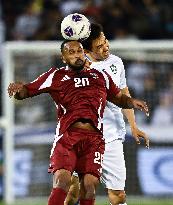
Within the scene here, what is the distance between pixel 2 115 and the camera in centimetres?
1385

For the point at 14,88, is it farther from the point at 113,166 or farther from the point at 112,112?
the point at 113,166

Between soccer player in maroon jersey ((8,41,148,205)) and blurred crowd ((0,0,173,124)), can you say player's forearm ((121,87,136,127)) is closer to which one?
soccer player in maroon jersey ((8,41,148,205))

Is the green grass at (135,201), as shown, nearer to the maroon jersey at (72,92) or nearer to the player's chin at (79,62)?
the maroon jersey at (72,92)

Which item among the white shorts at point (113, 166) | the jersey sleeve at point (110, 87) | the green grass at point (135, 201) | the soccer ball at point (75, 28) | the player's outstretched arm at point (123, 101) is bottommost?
the green grass at point (135, 201)

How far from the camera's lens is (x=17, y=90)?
7887mm

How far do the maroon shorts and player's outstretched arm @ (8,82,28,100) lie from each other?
511 millimetres

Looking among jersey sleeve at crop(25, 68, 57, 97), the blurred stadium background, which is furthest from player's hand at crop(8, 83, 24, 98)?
the blurred stadium background

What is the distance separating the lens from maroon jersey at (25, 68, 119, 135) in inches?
317

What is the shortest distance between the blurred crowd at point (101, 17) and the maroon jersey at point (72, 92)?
25.8 ft

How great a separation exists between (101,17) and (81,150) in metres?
8.48

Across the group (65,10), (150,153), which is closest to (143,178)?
(150,153)

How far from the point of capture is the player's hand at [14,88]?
25.7ft

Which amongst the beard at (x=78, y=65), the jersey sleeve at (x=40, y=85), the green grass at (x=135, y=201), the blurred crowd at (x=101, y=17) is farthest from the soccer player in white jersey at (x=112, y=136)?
the blurred crowd at (x=101, y=17)

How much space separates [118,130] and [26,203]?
400 cm
